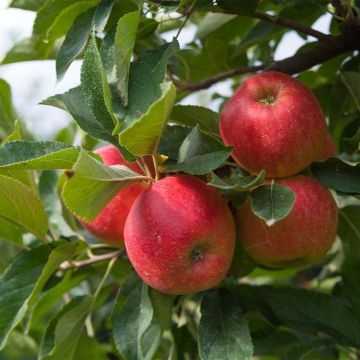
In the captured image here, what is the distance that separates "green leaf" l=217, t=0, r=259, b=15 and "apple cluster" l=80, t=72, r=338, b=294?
12 cm

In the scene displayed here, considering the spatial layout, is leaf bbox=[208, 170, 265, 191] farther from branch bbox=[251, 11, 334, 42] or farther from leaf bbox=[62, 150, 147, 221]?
branch bbox=[251, 11, 334, 42]

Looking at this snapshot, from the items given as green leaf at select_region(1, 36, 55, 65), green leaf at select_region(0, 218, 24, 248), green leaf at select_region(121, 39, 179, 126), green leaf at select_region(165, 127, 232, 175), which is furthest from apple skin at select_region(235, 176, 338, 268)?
green leaf at select_region(1, 36, 55, 65)

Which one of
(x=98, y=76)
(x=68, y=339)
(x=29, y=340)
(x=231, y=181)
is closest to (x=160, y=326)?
A: (x=68, y=339)

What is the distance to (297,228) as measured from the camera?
2.84ft

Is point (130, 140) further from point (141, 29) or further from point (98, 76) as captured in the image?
point (141, 29)

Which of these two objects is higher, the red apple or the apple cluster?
the apple cluster

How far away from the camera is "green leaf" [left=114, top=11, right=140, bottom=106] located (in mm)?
783

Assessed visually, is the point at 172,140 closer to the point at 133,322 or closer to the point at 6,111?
the point at 133,322

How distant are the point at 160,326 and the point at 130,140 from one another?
1.23ft

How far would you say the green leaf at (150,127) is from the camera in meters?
0.70

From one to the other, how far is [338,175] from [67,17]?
1.65 feet

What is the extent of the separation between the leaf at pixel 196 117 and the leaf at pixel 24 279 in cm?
29

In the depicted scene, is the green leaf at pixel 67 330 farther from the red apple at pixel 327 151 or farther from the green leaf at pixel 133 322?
the red apple at pixel 327 151

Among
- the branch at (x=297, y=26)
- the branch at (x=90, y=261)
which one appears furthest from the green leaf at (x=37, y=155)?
the branch at (x=297, y=26)
